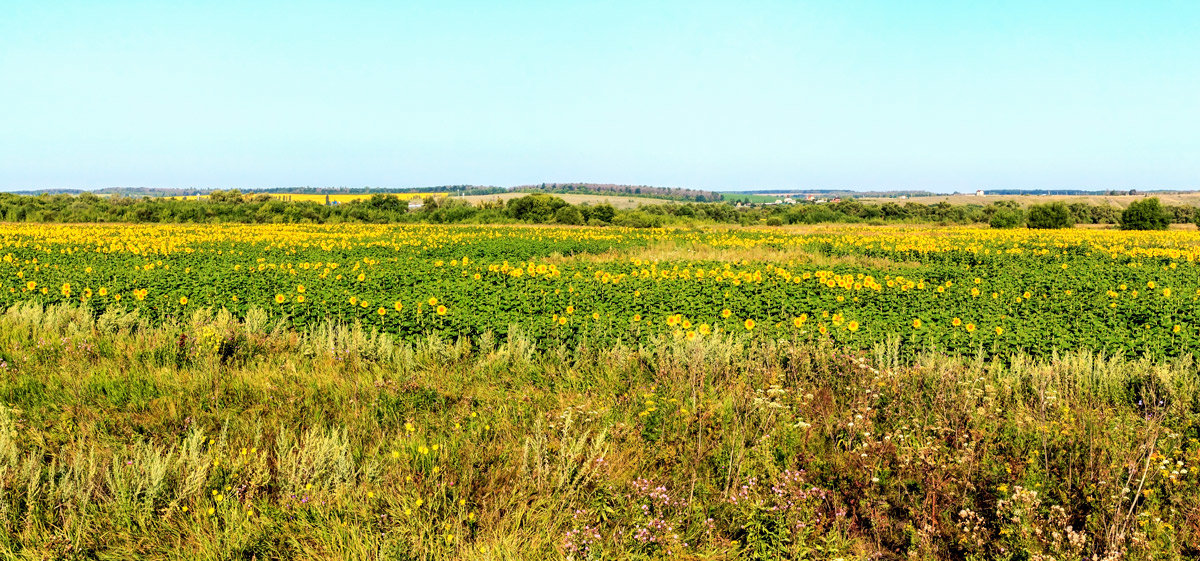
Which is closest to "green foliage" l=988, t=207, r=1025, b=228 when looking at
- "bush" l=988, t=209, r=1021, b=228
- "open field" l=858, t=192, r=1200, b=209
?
"bush" l=988, t=209, r=1021, b=228

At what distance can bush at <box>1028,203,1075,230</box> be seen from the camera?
1751 inches

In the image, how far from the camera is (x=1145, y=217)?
140ft

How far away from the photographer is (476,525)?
10.0ft

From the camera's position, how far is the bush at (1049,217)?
44.5 m

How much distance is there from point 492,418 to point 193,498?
180cm

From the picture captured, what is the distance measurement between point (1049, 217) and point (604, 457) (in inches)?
2131

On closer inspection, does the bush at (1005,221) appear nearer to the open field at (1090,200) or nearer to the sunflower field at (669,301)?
the open field at (1090,200)

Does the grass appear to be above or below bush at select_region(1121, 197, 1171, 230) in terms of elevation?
below

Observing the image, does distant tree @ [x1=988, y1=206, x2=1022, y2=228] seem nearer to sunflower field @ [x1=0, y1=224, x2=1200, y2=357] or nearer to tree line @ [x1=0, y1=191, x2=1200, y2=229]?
tree line @ [x1=0, y1=191, x2=1200, y2=229]

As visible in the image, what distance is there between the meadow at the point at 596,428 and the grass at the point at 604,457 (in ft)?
0.07

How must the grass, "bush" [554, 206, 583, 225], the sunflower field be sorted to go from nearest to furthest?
1. the grass
2. the sunflower field
3. "bush" [554, 206, 583, 225]

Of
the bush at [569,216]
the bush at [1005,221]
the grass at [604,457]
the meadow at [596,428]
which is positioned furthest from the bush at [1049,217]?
the grass at [604,457]

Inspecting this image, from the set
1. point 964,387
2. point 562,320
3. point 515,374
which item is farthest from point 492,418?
point 964,387

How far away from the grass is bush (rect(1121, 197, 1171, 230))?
50.4 meters
